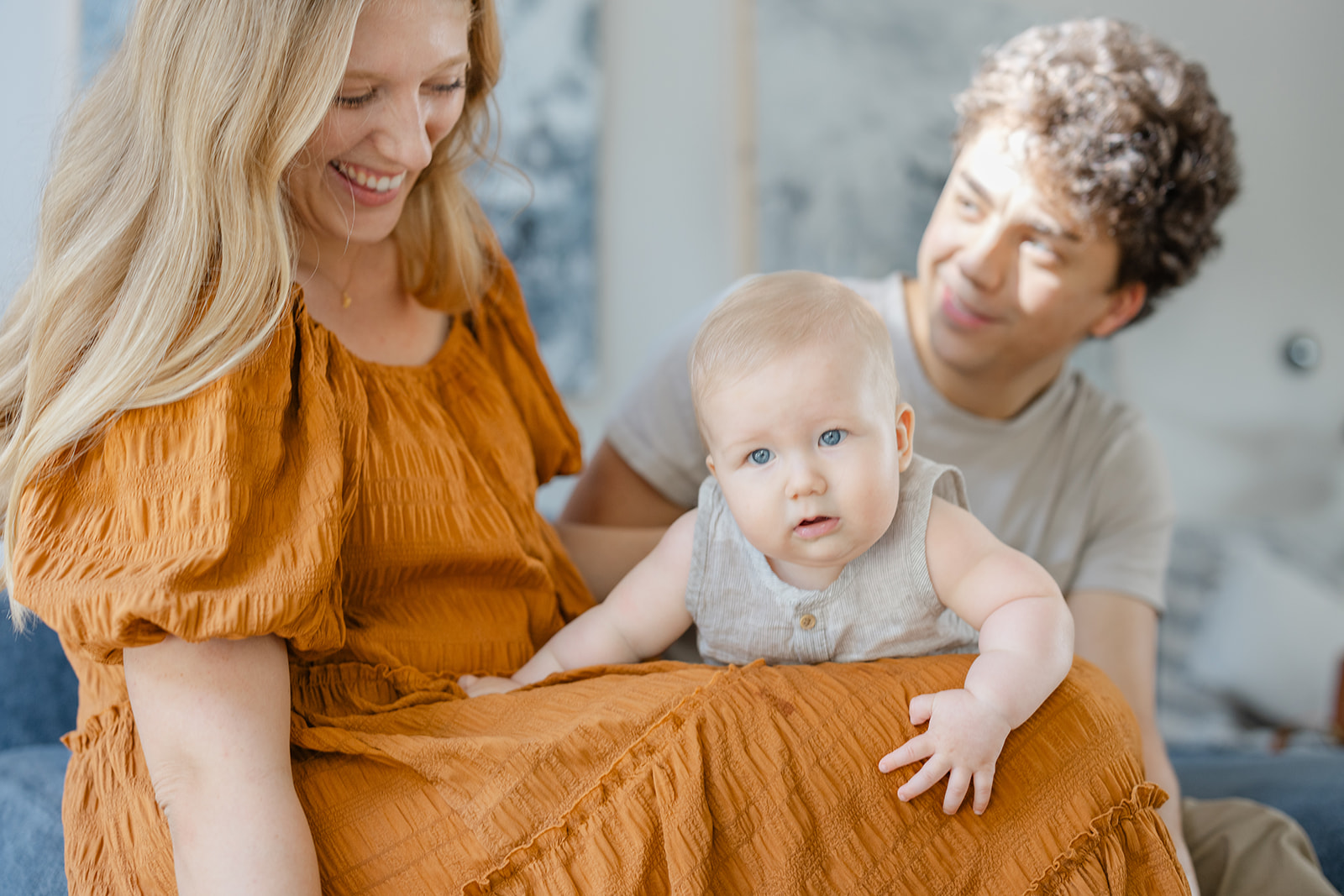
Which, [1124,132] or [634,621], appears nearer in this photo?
[634,621]

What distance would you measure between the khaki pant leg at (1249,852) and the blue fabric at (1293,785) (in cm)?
8

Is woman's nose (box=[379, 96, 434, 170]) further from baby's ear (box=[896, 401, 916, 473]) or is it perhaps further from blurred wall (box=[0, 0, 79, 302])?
blurred wall (box=[0, 0, 79, 302])

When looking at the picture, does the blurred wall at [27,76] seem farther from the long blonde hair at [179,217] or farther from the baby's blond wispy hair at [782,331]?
the baby's blond wispy hair at [782,331]

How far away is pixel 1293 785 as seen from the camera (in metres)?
1.57

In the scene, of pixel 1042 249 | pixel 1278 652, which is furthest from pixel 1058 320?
pixel 1278 652

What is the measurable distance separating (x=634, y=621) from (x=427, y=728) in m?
0.25

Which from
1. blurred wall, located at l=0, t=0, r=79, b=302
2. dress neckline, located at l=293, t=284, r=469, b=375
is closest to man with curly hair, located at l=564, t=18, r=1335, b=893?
dress neckline, located at l=293, t=284, r=469, b=375

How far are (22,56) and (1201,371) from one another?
3.02 metres

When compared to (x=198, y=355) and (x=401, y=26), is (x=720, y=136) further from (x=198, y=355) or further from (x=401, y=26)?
(x=198, y=355)

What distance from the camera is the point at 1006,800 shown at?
0.90m

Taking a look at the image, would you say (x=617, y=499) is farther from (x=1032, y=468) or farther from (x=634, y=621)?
(x=1032, y=468)

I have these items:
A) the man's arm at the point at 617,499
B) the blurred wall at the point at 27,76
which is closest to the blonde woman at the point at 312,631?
the man's arm at the point at 617,499

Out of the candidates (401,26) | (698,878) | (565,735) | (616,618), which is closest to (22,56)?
(401,26)

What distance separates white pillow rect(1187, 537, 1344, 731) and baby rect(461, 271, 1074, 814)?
82.6 inches
